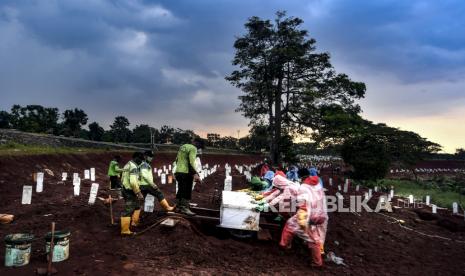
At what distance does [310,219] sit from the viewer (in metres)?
7.93

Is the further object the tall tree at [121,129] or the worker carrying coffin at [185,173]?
the tall tree at [121,129]

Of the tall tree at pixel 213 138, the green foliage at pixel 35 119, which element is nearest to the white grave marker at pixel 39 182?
the green foliage at pixel 35 119

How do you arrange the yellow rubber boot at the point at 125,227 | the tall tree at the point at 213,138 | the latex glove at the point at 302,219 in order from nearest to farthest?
the latex glove at the point at 302,219 < the yellow rubber boot at the point at 125,227 < the tall tree at the point at 213,138

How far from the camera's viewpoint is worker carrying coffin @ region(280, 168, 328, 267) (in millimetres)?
7871

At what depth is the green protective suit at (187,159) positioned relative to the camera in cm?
912

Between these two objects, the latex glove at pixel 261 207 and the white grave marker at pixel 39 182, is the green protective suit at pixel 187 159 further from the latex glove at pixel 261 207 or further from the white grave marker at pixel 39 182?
the white grave marker at pixel 39 182

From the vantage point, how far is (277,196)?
8750 mm

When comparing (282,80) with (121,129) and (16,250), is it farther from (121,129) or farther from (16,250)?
(121,129)

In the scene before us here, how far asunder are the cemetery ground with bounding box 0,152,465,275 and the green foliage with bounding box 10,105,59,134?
95.0 feet

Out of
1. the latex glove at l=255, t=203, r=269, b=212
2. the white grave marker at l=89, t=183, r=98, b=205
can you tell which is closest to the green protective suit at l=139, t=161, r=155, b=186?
the latex glove at l=255, t=203, r=269, b=212

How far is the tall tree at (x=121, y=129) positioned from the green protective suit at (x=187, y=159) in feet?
178

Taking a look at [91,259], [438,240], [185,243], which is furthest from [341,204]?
[91,259]

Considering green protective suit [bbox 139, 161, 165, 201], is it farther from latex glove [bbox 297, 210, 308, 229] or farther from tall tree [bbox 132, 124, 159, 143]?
tall tree [bbox 132, 124, 159, 143]

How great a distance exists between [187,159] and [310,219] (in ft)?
Result: 10.4
